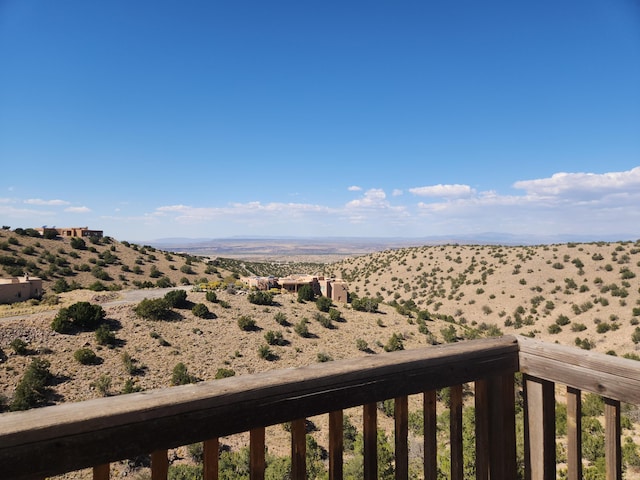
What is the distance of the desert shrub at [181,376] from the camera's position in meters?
18.9

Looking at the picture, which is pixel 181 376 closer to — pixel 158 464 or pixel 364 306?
pixel 364 306

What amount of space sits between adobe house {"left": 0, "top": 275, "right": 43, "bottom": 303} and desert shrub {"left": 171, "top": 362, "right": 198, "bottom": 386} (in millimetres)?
18676

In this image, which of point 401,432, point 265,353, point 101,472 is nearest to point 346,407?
point 401,432

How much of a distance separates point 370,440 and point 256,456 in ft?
1.91

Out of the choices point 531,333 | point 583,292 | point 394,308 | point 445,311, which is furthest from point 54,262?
point 583,292

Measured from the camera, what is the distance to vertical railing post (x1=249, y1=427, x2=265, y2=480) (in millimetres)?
1678

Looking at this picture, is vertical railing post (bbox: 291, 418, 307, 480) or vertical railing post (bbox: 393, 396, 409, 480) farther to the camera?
vertical railing post (bbox: 393, 396, 409, 480)

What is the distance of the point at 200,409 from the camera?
1.51 metres

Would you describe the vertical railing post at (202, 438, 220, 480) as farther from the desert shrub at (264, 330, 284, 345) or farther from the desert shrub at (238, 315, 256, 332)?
the desert shrub at (238, 315, 256, 332)

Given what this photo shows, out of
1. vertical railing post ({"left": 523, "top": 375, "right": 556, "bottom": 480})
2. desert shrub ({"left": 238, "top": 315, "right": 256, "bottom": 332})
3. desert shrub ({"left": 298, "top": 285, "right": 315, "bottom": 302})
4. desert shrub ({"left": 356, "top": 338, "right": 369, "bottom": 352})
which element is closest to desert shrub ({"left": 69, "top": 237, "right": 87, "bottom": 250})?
desert shrub ({"left": 298, "top": 285, "right": 315, "bottom": 302})

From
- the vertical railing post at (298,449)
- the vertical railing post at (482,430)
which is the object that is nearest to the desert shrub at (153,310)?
the vertical railing post at (482,430)

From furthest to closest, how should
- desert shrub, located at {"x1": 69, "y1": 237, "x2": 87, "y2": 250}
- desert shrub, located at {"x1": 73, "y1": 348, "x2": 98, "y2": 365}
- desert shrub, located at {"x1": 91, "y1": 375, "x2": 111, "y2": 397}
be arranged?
desert shrub, located at {"x1": 69, "y1": 237, "x2": 87, "y2": 250} → desert shrub, located at {"x1": 73, "y1": 348, "x2": 98, "y2": 365} → desert shrub, located at {"x1": 91, "y1": 375, "x2": 111, "y2": 397}

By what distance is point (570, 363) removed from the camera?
223cm

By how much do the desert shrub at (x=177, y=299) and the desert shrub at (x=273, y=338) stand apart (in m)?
6.83
